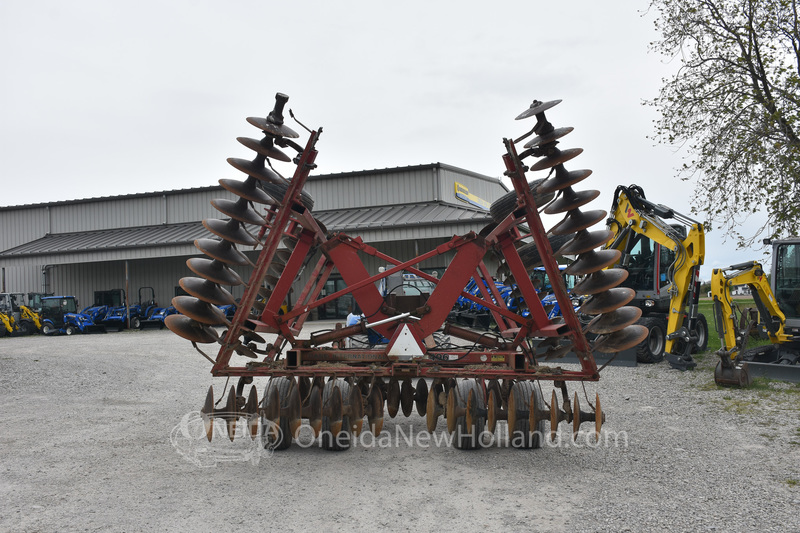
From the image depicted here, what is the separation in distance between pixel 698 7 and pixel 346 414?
1495 cm

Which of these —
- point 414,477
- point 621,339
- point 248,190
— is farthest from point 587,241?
point 248,190

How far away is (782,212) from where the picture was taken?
49.8ft

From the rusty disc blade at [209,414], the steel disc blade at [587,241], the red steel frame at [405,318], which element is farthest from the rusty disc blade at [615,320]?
the rusty disc blade at [209,414]

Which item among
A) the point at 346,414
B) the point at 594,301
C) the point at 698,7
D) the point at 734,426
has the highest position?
the point at 698,7

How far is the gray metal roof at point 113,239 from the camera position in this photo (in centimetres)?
3003

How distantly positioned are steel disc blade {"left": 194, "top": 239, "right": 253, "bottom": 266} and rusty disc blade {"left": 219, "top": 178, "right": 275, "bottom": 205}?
1.56 feet

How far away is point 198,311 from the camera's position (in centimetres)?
586

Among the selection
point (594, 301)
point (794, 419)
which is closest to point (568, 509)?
point (594, 301)

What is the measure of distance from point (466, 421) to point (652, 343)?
9.13 m

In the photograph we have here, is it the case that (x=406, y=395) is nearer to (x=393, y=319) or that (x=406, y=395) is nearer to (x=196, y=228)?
(x=393, y=319)

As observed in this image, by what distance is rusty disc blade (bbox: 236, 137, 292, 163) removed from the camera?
19.1 feet

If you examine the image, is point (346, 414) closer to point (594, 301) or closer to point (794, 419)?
point (594, 301)

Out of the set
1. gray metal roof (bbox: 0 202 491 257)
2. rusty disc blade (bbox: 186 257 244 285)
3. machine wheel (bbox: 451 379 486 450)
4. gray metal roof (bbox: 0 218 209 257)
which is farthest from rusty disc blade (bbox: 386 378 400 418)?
gray metal roof (bbox: 0 218 209 257)

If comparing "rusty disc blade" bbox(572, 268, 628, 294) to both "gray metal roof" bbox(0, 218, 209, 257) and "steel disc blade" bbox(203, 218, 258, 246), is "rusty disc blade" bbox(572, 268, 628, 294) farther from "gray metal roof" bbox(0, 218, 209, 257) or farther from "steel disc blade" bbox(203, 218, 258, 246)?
"gray metal roof" bbox(0, 218, 209, 257)
